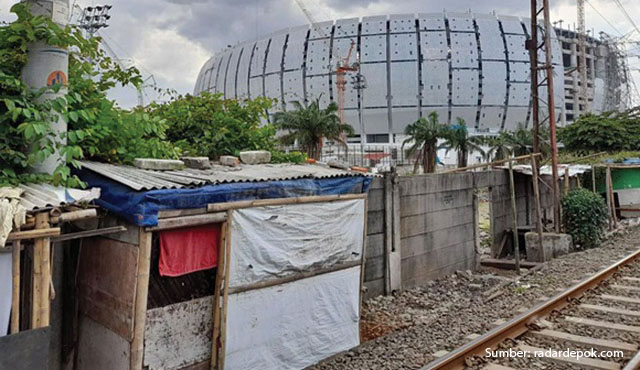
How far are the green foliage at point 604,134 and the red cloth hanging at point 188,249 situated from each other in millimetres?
31709

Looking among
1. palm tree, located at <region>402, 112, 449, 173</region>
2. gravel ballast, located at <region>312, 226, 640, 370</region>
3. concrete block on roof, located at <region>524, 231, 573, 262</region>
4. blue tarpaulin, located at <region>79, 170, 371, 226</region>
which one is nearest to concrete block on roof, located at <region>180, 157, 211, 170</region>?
blue tarpaulin, located at <region>79, 170, 371, 226</region>

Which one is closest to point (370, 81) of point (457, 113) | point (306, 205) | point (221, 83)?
point (457, 113)

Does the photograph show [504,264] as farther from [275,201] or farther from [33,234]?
[33,234]

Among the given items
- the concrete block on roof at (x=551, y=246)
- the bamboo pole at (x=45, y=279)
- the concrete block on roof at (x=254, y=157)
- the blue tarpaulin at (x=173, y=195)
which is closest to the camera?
the bamboo pole at (x=45, y=279)

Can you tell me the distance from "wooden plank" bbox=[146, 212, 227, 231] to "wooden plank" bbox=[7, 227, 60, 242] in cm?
87

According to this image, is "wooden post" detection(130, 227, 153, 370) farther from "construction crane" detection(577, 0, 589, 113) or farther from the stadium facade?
A: "construction crane" detection(577, 0, 589, 113)

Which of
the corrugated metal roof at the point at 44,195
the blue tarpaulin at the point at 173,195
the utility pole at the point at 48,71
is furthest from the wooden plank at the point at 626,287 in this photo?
the utility pole at the point at 48,71

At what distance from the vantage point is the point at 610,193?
17.5m

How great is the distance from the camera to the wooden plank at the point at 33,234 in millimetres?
3600

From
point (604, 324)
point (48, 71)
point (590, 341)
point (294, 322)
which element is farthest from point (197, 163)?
point (604, 324)

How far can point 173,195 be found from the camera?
15.4ft

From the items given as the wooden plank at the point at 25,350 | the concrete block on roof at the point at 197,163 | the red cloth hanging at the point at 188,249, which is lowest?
the wooden plank at the point at 25,350

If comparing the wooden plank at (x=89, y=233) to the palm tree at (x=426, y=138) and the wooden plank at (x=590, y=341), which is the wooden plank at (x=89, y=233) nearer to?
the wooden plank at (x=590, y=341)

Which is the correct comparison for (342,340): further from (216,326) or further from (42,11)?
(42,11)
